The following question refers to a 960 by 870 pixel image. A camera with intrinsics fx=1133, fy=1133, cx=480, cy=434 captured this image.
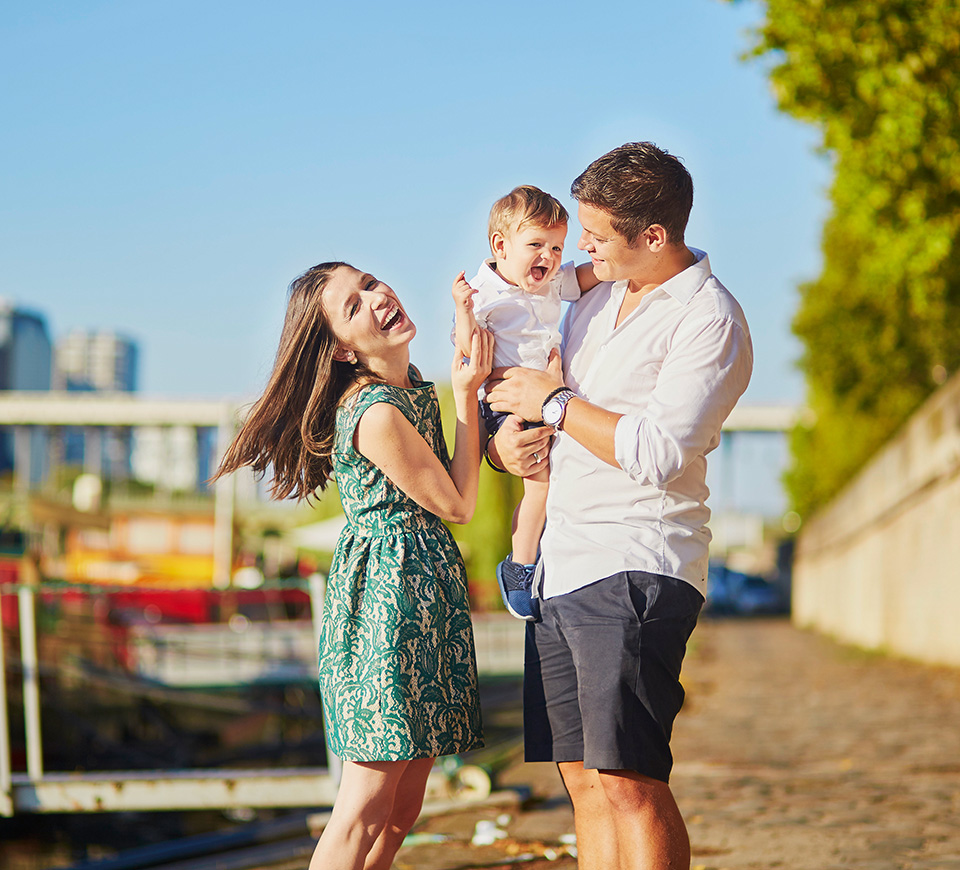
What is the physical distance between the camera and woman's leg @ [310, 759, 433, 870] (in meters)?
2.77

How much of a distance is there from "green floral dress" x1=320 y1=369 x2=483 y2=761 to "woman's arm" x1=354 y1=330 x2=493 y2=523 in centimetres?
6

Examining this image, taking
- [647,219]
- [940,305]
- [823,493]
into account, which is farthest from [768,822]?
[823,493]

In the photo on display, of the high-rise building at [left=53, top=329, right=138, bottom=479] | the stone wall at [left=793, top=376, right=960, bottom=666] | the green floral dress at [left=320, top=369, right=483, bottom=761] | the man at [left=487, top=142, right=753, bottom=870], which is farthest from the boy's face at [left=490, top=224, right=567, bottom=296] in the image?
the high-rise building at [left=53, top=329, right=138, bottom=479]

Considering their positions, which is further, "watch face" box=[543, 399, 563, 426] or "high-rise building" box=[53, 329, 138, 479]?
"high-rise building" box=[53, 329, 138, 479]

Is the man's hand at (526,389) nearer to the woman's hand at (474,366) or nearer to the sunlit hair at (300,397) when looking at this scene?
the woman's hand at (474,366)

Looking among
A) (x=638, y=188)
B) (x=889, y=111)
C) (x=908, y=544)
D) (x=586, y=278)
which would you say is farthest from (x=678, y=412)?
(x=908, y=544)

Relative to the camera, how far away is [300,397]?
3.00 metres

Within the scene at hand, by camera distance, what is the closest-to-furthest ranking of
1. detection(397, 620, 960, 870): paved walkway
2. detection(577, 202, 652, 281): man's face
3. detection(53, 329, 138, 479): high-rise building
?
detection(577, 202, 652, 281): man's face
detection(397, 620, 960, 870): paved walkway
detection(53, 329, 138, 479): high-rise building

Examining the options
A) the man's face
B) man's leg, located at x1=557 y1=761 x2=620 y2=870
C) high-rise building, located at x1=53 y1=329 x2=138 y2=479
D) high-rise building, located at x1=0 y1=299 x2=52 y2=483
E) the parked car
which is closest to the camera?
the man's face

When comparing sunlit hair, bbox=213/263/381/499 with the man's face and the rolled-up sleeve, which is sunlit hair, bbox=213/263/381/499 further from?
the rolled-up sleeve

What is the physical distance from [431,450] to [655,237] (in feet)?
2.53

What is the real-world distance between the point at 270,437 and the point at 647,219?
1145mm

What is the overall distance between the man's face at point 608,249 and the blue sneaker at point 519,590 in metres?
0.76

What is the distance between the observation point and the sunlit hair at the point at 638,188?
8.44 feet
